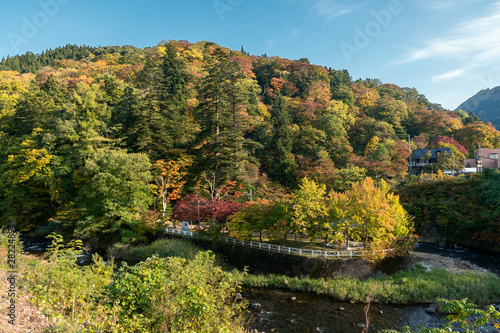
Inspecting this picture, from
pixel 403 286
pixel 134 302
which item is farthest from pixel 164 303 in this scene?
pixel 403 286

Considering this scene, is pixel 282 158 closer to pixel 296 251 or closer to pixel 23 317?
pixel 296 251

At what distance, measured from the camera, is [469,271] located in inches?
808

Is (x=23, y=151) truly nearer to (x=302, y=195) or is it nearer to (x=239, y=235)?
(x=239, y=235)

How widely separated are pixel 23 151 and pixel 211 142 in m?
22.7

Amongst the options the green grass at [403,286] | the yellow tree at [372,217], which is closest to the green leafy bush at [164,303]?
the green grass at [403,286]

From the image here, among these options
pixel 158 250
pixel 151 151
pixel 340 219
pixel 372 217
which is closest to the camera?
pixel 372 217

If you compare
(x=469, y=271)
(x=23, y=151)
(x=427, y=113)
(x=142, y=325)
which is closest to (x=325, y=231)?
(x=469, y=271)

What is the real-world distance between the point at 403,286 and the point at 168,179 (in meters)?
23.4

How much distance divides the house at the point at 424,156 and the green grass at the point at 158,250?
40002 millimetres

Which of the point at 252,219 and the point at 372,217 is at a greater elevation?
the point at 372,217

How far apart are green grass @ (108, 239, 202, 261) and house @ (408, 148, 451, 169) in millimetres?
40002

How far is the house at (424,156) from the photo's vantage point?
4731 centimetres

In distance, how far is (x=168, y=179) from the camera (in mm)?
30734

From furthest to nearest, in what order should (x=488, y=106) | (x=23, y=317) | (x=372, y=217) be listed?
(x=488, y=106) → (x=372, y=217) → (x=23, y=317)
